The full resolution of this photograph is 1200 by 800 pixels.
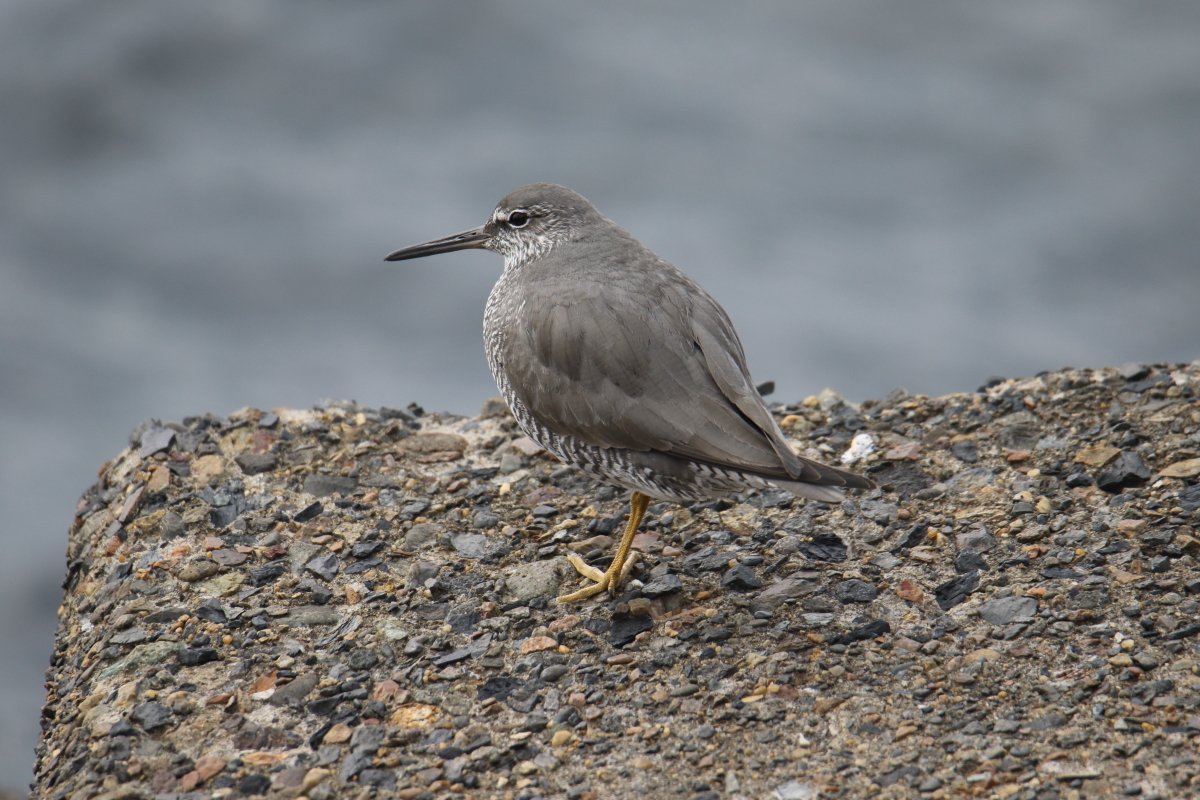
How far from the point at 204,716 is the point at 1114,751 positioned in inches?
155

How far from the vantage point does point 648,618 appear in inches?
208

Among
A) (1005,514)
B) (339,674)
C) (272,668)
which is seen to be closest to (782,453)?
(1005,514)

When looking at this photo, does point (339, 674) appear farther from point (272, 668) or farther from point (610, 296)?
point (610, 296)

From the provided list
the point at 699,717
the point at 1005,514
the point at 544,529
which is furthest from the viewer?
the point at 544,529

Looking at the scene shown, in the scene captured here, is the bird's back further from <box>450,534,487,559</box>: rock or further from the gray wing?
<box>450,534,487,559</box>: rock

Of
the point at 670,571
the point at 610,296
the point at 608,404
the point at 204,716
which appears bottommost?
the point at 204,716

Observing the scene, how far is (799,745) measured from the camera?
4.23m

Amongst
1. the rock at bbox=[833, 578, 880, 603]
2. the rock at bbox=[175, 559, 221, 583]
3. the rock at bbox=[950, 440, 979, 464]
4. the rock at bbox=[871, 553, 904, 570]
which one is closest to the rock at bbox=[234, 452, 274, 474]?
the rock at bbox=[175, 559, 221, 583]

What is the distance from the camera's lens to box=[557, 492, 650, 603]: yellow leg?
546 centimetres

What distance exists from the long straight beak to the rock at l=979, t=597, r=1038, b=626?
157 inches

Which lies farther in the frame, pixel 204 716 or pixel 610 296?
pixel 610 296

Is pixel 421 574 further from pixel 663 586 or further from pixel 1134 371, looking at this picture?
pixel 1134 371

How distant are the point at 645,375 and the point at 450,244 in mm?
2571

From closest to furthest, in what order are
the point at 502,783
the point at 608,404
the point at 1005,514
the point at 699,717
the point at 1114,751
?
the point at 1114,751, the point at 502,783, the point at 699,717, the point at 608,404, the point at 1005,514
